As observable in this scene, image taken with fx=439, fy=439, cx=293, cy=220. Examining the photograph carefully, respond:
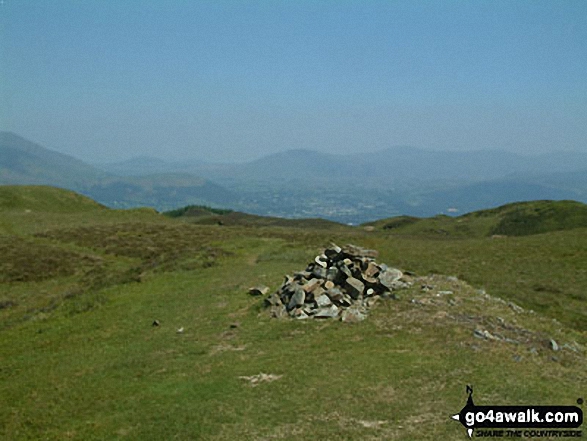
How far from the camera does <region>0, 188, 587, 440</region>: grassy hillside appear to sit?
13227mm

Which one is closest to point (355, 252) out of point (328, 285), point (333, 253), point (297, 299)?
point (333, 253)

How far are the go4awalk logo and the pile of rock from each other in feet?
30.9

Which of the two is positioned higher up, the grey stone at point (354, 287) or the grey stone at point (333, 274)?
the grey stone at point (333, 274)

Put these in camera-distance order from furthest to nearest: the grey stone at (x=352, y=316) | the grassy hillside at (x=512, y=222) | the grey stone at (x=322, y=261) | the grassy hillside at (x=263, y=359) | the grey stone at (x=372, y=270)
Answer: the grassy hillside at (x=512, y=222) < the grey stone at (x=322, y=261) < the grey stone at (x=372, y=270) < the grey stone at (x=352, y=316) < the grassy hillside at (x=263, y=359)

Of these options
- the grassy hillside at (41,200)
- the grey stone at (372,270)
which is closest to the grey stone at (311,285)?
the grey stone at (372,270)

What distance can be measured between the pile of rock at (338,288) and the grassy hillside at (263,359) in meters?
0.90

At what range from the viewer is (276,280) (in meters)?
32.0

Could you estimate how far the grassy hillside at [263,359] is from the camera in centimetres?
1323

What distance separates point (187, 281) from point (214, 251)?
12379 mm

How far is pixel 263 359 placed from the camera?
18047mm

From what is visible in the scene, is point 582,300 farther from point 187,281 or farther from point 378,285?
point 187,281

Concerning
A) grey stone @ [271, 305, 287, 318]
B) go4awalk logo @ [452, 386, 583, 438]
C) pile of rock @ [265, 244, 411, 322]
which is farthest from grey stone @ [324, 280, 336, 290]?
go4awalk logo @ [452, 386, 583, 438]

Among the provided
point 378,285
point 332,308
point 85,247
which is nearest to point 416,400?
point 332,308

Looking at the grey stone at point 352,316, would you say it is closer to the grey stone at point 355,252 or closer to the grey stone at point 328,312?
the grey stone at point 328,312
